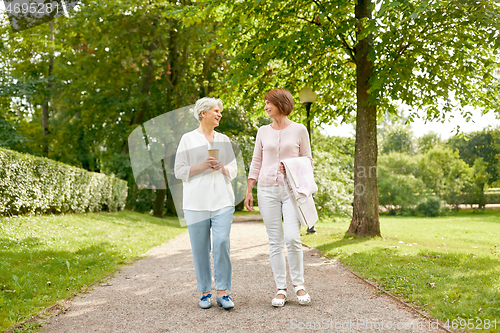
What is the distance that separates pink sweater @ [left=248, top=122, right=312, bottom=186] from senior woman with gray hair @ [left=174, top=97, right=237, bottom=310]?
38cm

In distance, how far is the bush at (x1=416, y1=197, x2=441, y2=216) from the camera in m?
26.4

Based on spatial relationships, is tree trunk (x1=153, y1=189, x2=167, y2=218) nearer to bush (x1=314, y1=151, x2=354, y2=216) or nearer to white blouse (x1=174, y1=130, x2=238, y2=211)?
bush (x1=314, y1=151, x2=354, y2=216)

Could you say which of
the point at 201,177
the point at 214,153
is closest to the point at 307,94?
the point at 214,153

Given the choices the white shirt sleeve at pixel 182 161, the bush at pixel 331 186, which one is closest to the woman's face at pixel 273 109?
the white shirt sleeve at pixel 182 161

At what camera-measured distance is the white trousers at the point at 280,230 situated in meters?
4.29

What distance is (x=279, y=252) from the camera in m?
4.37

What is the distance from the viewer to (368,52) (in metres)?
8.90

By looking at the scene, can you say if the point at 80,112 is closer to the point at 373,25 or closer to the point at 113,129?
the point at 113,129

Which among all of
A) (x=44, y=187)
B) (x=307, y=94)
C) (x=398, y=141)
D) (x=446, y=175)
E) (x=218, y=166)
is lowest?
(x=44, y=187)

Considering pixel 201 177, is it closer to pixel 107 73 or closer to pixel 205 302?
pixel 205 302

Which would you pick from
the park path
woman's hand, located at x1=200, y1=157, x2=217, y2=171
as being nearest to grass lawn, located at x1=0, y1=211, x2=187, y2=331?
the park path

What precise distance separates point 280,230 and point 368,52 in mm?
6170

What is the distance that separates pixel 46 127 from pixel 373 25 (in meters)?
19.9

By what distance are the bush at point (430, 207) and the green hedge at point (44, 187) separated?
21439mm
